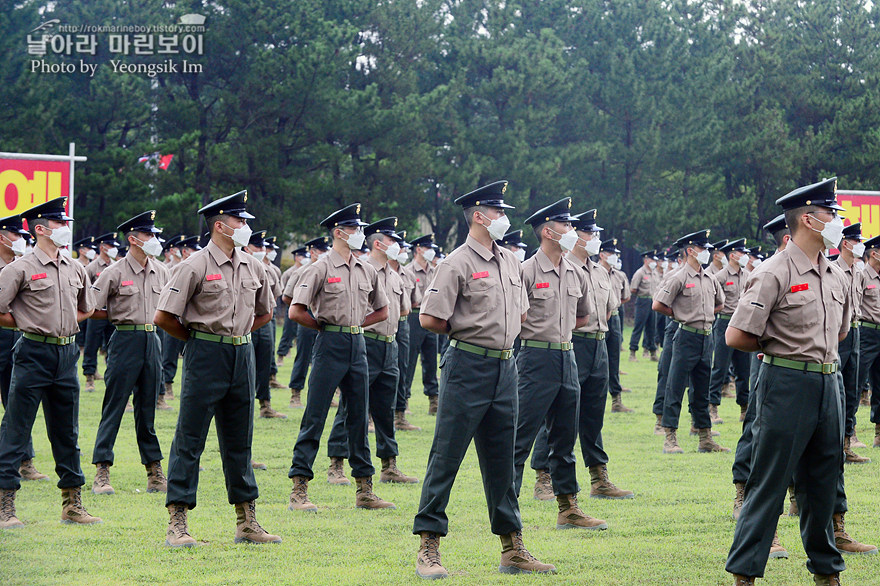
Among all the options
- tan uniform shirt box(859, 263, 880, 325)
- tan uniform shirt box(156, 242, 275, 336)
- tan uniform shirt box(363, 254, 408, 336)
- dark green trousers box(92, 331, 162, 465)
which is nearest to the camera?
tan uniform shirt box(156, 242, 275, 336)

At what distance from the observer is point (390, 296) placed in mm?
11617

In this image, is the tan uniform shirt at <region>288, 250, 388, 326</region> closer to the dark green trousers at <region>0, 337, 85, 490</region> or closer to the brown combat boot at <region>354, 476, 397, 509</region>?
the brown combat boot at <region>354, 476, 397, 509</region>

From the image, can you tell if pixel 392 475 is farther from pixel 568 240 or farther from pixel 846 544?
pixel 846 544

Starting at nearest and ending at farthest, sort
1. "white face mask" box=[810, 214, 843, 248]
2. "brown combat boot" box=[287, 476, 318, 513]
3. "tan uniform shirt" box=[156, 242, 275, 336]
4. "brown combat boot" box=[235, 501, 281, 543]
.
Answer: "white face mask" box=[810, 214, 843, 248], "tan uniform shirt" box=[156, 242, 275, 336], "brown combat boot" box=[235, 501, 281, 543], "brown combat boot" box=[287, 476, 318, 513]

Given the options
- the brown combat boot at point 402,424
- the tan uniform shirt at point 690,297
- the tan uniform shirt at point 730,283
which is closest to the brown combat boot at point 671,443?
the tan uniform shirt at point 690,297

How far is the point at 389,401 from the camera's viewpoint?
32.1 feet

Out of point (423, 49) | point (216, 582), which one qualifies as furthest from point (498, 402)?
point (423, 49)

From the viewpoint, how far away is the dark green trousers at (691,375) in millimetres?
11773

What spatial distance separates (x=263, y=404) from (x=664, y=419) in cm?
568

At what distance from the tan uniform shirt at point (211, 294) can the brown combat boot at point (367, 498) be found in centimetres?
208

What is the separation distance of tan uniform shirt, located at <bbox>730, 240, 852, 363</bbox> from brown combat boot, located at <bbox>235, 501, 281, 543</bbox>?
3.56m

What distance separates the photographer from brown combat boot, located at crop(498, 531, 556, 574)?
6613 millimetres

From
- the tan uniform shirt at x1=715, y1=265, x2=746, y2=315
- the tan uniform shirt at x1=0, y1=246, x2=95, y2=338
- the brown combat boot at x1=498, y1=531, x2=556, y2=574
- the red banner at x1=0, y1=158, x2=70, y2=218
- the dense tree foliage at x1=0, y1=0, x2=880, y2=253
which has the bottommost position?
the brown combat boot at x1=498, y1=531, x2=556, y2=574

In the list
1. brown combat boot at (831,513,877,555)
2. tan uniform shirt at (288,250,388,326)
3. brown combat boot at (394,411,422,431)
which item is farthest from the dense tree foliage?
brown combat boot at (831,513,877,555)
